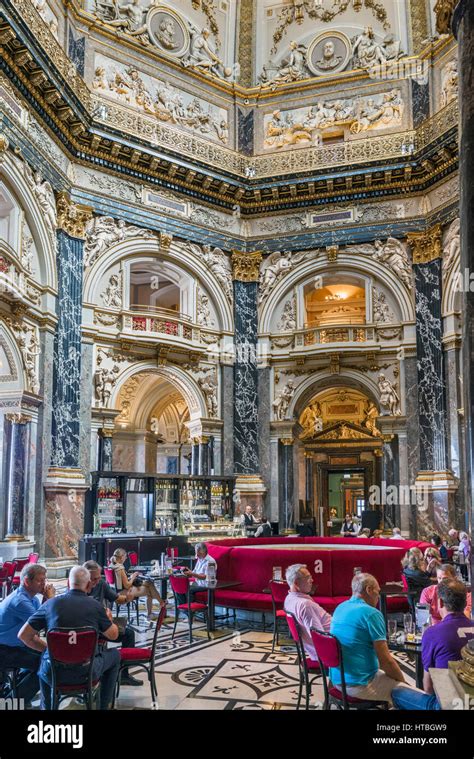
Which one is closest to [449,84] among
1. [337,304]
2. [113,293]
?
[337,304]

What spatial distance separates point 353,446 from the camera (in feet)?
85.6

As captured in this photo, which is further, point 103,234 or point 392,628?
point 103,234

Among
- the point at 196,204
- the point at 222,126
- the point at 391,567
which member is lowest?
the point at 391,567

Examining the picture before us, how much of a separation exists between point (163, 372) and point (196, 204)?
510cm

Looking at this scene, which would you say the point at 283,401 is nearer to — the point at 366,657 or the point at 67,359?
the point at 67,359

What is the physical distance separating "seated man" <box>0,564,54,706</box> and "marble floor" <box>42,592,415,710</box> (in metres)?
0.72

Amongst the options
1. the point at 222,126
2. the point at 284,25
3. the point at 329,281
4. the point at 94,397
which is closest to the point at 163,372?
the point at 94,397

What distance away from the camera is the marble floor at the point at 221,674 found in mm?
6684

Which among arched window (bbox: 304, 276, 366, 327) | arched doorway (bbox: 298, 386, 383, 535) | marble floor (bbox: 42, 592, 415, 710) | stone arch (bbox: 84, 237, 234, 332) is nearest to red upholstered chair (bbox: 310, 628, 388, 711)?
marble floor (bbox: 42, 592, 415, 710)

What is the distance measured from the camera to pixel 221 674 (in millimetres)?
7750

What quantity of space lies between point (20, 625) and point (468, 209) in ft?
16.1

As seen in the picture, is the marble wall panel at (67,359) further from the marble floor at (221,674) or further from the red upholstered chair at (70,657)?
the red upholstered chair at (70,657)

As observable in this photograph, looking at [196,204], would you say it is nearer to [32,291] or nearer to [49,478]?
[32,291]

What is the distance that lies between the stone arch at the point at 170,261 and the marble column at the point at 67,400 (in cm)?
79
